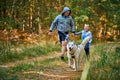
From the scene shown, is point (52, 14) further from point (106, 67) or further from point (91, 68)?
point (91, 68)

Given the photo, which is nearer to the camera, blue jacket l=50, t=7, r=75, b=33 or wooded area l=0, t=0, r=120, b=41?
blue jacket l=50, t=7, r=75, b=33

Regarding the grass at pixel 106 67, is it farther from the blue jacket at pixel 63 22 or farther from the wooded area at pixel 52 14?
the wooded area at pixel 52 14

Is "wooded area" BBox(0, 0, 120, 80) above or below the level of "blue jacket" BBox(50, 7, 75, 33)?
below

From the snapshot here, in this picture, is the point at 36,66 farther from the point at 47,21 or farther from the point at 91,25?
the point at 91,25

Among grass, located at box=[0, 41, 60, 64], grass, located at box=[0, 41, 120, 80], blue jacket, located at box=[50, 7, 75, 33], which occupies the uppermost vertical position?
blue jacket, located at box=[50, 7, 75, 33]

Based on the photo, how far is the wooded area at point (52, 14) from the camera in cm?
2025

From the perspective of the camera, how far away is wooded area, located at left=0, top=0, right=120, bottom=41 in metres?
20.2

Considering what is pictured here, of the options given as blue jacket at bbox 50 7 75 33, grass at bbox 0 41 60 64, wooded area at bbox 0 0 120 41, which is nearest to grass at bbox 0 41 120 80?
grass at bbox 0 41 60 64

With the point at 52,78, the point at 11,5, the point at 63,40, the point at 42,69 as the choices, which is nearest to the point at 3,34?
the point at 11,5

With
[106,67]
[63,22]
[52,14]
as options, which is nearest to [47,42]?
[63,22]

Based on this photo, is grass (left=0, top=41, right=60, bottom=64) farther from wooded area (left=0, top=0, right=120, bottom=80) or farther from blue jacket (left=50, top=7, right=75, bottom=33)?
blue jacket (left=50, top=7, right=75, bottom=33)

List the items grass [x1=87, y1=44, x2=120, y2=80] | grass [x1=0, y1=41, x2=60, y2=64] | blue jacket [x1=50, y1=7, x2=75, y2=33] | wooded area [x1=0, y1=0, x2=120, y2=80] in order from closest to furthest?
grass [x1=87, y1=44, x2=120, y2=80] < wooded area [x1=0, y1=0, x2=120, y2=80] < blue jacket [x1=50, y1=7, x2=75, y2=33] < grass [x1=0, y1=41, x2=60, y2=64]

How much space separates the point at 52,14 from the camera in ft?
74.0

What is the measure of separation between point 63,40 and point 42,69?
197cm
